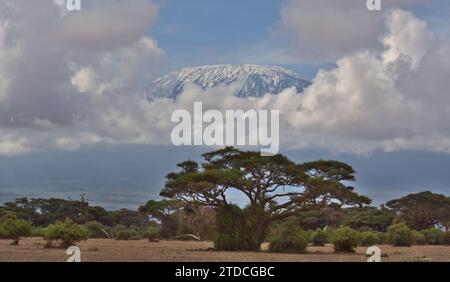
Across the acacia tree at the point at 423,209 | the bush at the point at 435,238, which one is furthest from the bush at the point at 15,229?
the acacia tree at the point at 423,209

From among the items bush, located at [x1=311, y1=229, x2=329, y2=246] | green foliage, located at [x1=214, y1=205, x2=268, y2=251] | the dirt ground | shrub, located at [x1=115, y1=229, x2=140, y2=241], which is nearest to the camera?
the dirt ground

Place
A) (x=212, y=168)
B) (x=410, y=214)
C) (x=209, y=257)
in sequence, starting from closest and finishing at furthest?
(x=209, y=257)
(x=212, y=168)
(x=410, y=214)

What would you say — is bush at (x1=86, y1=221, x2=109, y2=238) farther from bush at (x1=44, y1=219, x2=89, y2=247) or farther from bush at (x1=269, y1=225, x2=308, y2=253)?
bush at (x1=269, y1=225, x2=308, y2=253)

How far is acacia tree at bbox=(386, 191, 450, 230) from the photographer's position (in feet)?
261

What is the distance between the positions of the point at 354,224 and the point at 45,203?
3642 centimetres

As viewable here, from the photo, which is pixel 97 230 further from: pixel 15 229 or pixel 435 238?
pixel 435 238

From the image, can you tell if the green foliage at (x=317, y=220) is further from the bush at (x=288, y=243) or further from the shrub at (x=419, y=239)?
the bush at (x=288, y=243)

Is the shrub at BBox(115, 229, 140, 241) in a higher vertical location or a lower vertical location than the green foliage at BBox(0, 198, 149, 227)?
lower

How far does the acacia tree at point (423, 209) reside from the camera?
Result: 79.7m

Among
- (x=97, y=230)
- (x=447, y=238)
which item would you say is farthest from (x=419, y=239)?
(x=97, y=230)

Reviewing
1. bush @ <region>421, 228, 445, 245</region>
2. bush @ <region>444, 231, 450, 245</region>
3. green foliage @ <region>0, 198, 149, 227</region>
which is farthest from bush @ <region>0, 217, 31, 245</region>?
bush @ <region>444, 231, 450, 245</region>

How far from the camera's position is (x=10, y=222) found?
5291cm
